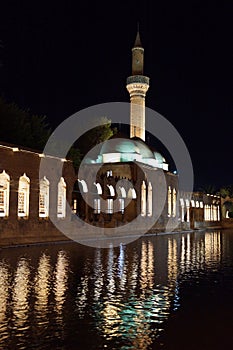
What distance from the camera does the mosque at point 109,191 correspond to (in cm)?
2150

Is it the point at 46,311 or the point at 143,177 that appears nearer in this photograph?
the point at 46,311

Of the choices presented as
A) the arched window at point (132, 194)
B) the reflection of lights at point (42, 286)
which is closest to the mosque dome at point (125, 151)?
the arched window at point (132, 194)

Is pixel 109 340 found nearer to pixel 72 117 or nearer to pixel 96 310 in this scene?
pixel 96 310

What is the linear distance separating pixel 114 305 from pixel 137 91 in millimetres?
40380

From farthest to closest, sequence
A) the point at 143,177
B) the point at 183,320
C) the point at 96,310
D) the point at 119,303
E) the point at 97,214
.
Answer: the point at 143,177 < the point at 97,214 < the point at 119,303 < the point at 96,310 < the point at 183,320

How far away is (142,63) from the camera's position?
159 feet

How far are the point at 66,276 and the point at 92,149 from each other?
1481 inches

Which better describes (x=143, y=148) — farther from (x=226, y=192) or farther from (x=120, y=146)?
(x=226, y=192)

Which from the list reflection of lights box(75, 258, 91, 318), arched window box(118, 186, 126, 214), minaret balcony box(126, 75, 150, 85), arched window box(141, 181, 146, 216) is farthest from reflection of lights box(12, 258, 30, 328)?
minaret balcony box(126, 75, 150, 85)

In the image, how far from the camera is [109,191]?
1357 inches

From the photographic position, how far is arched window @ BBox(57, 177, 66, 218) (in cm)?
2545

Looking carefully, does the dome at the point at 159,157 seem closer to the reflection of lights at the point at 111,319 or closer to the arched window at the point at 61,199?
the arched window at the point at 61,199

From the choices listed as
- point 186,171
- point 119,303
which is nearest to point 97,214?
point 119,303

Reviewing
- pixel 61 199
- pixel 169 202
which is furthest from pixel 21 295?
pixel 169 202
